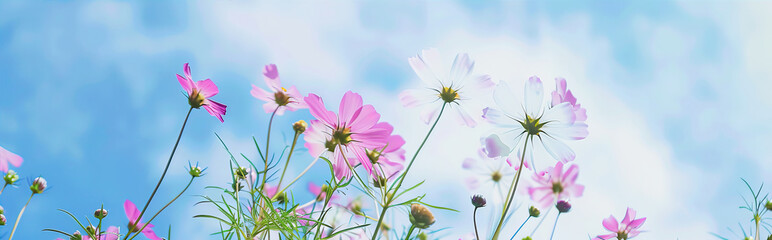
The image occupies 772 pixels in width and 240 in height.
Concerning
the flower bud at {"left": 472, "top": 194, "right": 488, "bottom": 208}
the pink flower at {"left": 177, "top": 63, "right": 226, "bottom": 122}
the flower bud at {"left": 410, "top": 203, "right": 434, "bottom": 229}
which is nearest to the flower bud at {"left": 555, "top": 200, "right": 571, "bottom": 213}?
the flower bud at {"left": 472, "top": 194, "right": 488, "bottom": 208}

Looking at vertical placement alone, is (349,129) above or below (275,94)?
below

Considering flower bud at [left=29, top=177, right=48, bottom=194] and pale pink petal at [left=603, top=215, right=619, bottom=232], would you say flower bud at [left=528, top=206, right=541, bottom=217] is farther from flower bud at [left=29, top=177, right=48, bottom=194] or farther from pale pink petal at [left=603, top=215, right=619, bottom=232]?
flower bud at [left=29, top=177, right=48, bottom=194]

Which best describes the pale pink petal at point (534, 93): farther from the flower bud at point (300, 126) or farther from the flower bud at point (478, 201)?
the flower bud at point (300, 126)

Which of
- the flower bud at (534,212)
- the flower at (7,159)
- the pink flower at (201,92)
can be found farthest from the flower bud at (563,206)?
the flower at (7,159)

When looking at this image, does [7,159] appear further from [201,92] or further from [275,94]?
[275,94]

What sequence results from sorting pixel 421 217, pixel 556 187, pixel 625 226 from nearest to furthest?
pixel 421 217, pixel 625 226, pixel 556 187

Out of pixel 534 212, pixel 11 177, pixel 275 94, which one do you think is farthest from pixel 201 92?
pixel 534 212

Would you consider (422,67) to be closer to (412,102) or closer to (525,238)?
(412,102)
